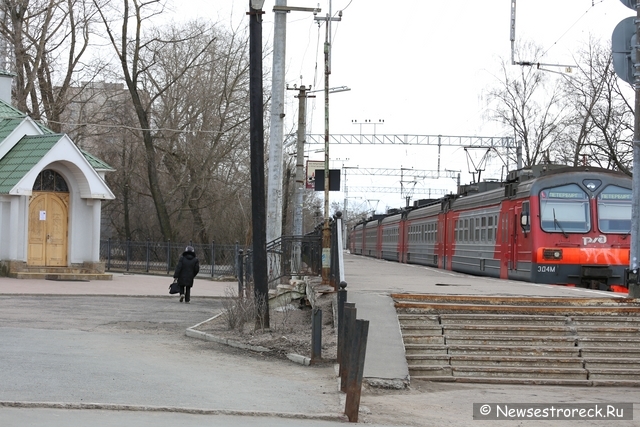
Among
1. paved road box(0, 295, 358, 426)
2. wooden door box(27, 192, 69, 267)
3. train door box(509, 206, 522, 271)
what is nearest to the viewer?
paved road box(0, 295, 358, 426)

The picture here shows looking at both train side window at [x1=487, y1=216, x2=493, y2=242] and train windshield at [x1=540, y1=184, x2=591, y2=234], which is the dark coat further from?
train windshield at [x1=540, y1=184, x2=591, y2=234]

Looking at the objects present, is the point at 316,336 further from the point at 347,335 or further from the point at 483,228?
the point at 483,228

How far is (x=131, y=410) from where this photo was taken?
27.7 ft

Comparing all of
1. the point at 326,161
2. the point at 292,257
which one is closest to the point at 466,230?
the point at 326,161

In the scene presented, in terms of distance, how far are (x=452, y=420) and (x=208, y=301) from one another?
57.7 ft

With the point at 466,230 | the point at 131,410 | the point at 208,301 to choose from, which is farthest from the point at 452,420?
the point at 466,230

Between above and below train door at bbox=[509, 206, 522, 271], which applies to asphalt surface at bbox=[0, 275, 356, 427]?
below

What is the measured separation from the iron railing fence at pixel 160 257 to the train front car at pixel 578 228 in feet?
63.4

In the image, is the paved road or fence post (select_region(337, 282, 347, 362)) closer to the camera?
the paved road

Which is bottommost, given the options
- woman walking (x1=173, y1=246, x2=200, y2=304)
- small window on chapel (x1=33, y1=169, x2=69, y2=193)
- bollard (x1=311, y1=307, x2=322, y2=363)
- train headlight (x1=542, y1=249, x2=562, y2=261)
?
bollard (x1=311, y1=307, x2=322, y2=363)

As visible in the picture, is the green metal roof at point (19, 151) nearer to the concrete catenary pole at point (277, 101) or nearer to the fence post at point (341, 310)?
the concrete catenary pole at point (277, 101)

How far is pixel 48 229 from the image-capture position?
32406 millimetres

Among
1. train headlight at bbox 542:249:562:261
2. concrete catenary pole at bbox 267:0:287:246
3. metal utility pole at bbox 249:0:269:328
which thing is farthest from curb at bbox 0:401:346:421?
train headlight at bbox 542:249:562:261

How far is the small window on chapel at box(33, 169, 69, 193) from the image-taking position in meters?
32.3
